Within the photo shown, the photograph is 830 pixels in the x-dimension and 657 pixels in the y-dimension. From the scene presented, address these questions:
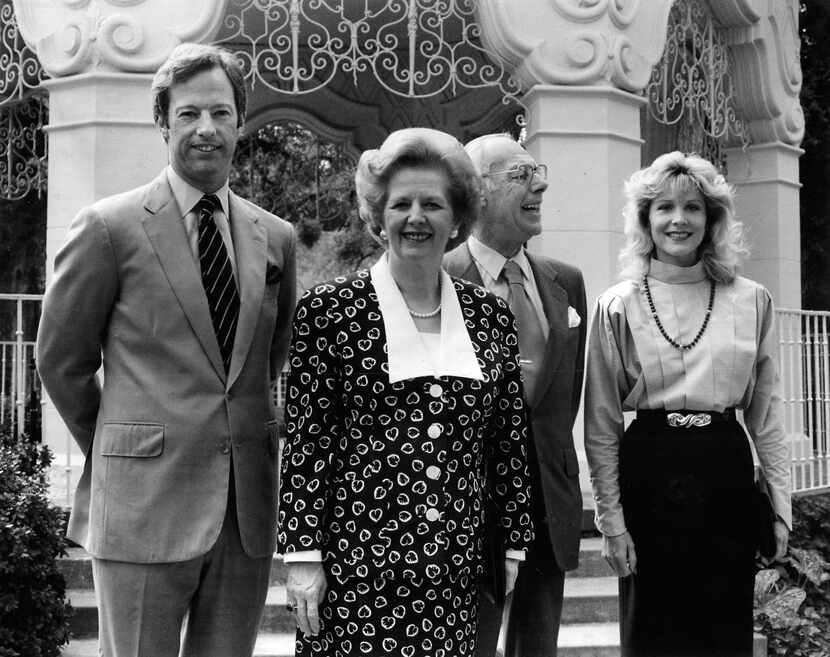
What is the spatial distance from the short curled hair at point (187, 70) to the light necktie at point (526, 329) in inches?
40.2

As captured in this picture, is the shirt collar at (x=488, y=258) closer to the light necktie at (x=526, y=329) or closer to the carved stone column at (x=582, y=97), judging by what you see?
the light necktie at (x=526, y=329)

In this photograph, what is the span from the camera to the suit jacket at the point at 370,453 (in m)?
2.91

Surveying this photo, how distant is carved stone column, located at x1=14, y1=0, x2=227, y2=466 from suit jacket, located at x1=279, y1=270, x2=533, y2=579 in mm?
4283

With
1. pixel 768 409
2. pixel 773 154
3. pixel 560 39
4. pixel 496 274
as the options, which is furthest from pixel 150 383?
pixel 773 154

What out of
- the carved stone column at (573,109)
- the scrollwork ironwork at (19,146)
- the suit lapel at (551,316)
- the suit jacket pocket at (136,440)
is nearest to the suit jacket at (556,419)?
the suit lapel at (551,316)

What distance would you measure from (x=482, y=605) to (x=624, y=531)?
60 centimetres

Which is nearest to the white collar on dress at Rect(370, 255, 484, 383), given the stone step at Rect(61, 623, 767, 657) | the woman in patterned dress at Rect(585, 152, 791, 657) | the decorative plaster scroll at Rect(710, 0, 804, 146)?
the woman in patterned dress at Rect(585, 152, 791, 657)

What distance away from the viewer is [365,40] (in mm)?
9422

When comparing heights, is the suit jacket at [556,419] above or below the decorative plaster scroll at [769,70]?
below

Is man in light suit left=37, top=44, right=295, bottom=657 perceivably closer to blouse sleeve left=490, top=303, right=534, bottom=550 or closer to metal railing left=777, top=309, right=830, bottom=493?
blouse sleeve left=490, top=303, right=534, bottom=550

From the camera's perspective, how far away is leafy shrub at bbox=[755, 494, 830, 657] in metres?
6.12

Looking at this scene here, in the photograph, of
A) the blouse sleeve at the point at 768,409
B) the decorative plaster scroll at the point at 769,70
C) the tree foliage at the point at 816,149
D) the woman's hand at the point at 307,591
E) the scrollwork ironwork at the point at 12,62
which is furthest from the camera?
the tree foliage at the point at 816,149

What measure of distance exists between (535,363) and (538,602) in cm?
75

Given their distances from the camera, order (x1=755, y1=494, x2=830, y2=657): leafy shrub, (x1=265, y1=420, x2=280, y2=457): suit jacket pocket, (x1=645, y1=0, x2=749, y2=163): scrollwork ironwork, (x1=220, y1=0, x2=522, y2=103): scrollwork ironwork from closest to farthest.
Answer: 1. (x1=265, y1=420, x2=280, y2=457): suit jacket pocket
2. (x1=755, y1=494, x2=830, y2=657): leafy shrub
3. (x1=220, y1=0, x2=522, y2=103): scrollwork ironwork
4. (x1=645, y1=0, x2=749, y2=163): scrollwork ironwork
